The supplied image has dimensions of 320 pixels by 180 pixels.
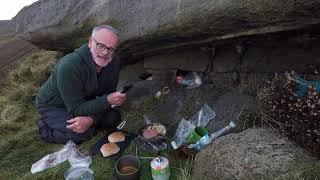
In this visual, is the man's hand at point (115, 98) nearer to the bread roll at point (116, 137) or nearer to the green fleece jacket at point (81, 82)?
the green fleece jacket at point (81, 82)

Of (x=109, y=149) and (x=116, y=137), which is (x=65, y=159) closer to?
(x=109, y=149)

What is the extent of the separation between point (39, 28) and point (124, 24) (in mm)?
2051

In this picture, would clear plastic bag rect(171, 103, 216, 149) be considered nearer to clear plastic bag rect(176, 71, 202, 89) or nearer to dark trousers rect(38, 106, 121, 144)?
clear plastic bag rect(176, 71, 202, 89)

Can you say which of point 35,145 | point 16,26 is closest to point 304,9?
point 35,145

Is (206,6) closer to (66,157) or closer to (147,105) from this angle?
(147,105)

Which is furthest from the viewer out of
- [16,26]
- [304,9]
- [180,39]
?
[16,26]

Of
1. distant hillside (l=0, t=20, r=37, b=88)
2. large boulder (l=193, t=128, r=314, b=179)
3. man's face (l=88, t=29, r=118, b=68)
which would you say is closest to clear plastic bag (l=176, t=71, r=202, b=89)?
man's face (l=88, t=29, r=118, b=68)

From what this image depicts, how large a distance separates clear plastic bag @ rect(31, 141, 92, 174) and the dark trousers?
0.16 meters

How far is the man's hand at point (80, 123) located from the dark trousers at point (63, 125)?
0.20 meters

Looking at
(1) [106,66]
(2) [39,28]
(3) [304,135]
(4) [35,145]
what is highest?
(2) [39,28]

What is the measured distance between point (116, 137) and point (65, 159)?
0.78 metres

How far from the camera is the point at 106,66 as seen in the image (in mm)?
5973

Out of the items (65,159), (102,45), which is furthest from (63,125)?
(102,45)

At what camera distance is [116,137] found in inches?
239
